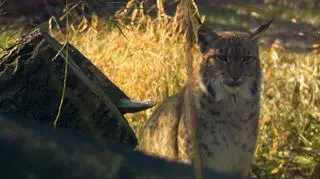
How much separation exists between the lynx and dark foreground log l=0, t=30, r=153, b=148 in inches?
70.5

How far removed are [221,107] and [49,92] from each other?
2363mm

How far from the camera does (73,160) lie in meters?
2.42

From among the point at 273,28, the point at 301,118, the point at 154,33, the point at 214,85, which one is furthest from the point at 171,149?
the point at 273,28

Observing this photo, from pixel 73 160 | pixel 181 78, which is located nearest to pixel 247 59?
pixel 181 78

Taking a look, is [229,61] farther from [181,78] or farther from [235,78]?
[181,78]

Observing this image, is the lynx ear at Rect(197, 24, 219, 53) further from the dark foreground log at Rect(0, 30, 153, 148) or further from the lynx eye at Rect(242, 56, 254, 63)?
the dark foreground log at Rect(0, 30, 153, 148)

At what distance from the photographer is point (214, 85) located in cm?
603

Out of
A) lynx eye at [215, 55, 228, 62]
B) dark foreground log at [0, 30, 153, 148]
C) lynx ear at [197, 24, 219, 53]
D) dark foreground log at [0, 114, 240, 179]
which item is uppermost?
dark foreground log at [0, 114, 240, 179]

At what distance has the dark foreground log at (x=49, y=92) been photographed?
12.6 ft

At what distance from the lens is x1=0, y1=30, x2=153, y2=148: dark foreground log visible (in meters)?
3.83

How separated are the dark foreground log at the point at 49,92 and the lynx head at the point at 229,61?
185 cm

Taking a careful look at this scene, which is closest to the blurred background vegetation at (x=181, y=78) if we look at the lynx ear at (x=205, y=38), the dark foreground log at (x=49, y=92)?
the lynx ear at (x=205, y=38)

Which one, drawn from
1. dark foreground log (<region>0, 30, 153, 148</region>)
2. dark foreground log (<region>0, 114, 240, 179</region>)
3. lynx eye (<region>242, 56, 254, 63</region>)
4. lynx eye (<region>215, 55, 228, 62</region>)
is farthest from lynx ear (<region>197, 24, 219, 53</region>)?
dark foreground log (<region>0, 114, 240, 179</region>)

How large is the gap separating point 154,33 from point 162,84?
117cm
